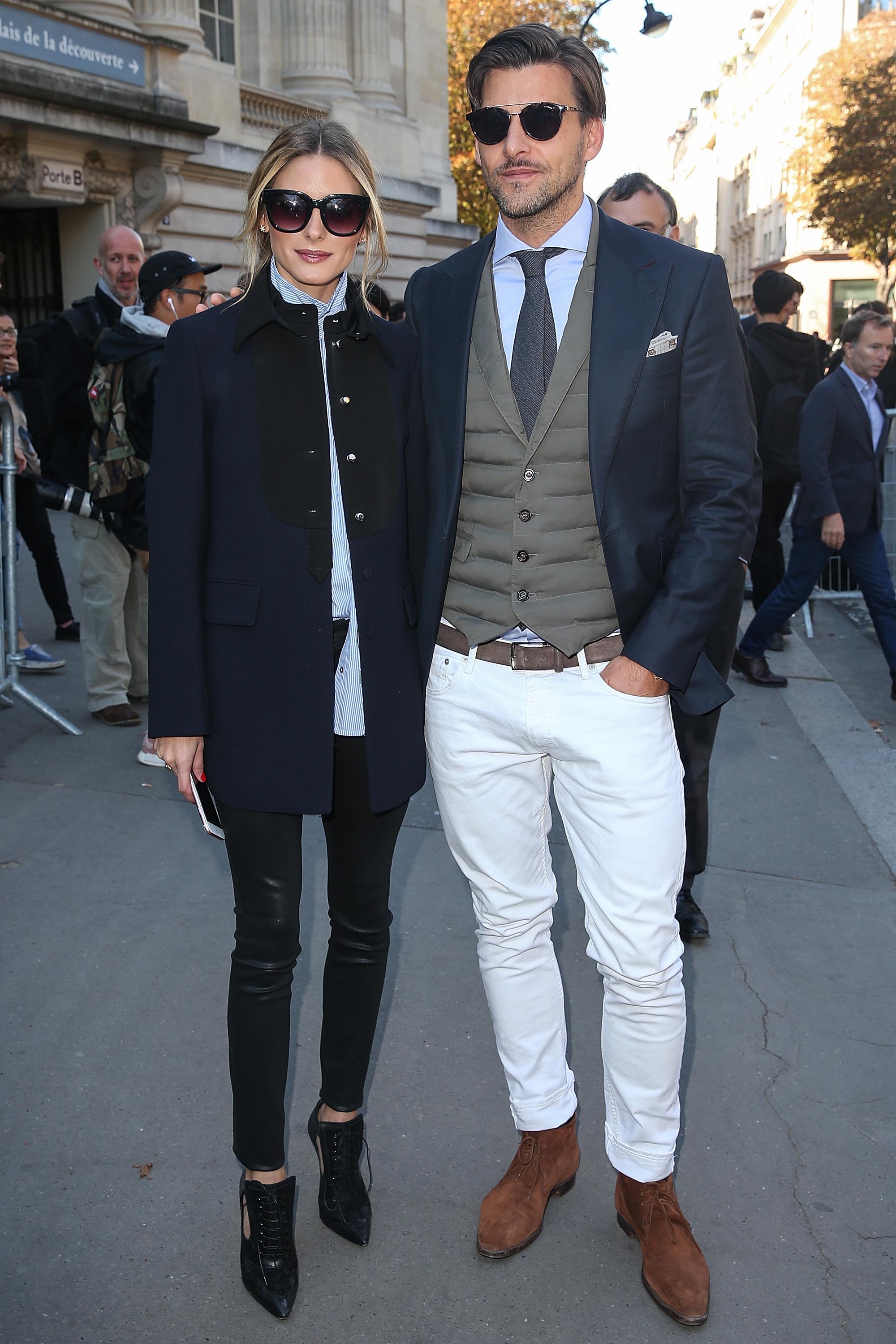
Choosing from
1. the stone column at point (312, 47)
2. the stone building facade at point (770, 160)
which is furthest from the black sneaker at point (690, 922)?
the stone building facade at point (770, 160)

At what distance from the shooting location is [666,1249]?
2.52 metres

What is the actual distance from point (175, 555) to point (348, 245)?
2.32 feet

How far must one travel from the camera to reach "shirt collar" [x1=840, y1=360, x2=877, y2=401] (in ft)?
23.8

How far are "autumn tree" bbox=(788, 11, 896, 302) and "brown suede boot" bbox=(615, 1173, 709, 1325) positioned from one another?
29.2m

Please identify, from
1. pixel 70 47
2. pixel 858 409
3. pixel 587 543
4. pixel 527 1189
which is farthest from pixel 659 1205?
pixel 70 47

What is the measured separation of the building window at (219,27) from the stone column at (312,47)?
143cm

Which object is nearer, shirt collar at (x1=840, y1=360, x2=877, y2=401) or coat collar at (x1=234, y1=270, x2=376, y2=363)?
coat collar at (x1=234, y1=270, x2=376, y2=363)

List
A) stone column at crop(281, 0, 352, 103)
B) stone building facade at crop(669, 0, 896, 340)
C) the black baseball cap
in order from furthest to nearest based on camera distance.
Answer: stone building facade at crop(669, 0, 896, 340), stone column at crop(281, 0, 352, 103), the black baseball cap

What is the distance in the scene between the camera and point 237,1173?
2865mm

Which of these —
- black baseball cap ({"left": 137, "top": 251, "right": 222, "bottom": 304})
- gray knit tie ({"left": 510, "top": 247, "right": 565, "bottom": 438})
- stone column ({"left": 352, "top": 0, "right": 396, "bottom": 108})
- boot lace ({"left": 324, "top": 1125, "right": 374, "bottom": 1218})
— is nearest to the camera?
gray knit tie ({"left": 510, "top": 247, "right": 565, "bottom": 438})

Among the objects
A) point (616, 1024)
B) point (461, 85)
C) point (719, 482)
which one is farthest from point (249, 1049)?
point (461, 85)

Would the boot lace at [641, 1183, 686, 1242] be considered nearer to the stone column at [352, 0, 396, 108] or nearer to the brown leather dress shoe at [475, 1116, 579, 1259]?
the brown leather dress shoe at [475, 1116, 579, 1259]

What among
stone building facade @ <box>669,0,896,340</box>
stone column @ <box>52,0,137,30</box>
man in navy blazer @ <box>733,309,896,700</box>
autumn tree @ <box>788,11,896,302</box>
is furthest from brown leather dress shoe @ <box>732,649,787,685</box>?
autumn tree @ <box>788,11,896,302</box>

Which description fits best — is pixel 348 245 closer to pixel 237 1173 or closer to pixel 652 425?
pixel 652 425
